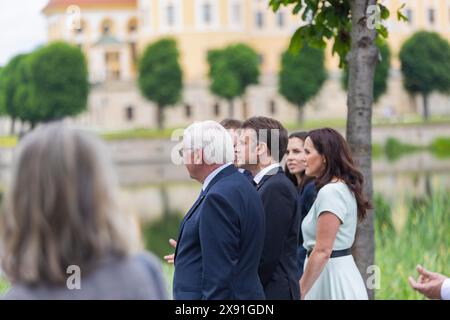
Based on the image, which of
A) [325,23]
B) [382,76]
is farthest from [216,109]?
[325,23]

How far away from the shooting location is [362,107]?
539 cm

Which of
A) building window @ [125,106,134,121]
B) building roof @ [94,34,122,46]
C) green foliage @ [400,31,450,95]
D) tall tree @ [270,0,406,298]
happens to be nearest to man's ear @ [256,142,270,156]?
tall tree @ [270,0,406,298]

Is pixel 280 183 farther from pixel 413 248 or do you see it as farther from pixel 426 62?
pixel 426 62

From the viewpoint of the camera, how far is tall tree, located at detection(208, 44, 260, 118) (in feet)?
180

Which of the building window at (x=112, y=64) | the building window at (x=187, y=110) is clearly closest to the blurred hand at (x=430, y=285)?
the building window at (x=187, y=110)

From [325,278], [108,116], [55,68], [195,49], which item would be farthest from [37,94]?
[325,278]

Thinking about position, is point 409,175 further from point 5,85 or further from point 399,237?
point 5,85

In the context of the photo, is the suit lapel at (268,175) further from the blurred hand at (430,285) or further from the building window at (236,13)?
the building window at (236,13)

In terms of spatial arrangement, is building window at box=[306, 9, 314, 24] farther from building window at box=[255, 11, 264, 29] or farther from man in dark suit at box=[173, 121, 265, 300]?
building window at box=[255, 11, 264, 29]

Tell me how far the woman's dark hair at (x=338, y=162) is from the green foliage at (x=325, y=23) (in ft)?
5.71

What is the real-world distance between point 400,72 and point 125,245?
191 ft

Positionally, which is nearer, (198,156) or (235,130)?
(198,156)

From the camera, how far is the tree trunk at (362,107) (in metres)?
5.33

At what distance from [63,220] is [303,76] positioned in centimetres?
5028
